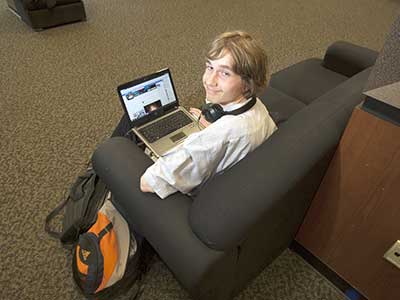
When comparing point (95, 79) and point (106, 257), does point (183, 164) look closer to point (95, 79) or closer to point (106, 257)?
point (106, 257)

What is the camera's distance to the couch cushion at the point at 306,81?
64.1 inches

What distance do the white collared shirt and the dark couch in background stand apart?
0.15 ft

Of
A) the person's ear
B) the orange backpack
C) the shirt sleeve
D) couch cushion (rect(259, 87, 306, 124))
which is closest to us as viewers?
the shirt sleeve

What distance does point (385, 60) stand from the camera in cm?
72

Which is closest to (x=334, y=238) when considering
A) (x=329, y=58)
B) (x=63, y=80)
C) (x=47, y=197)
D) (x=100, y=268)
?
(x=100, y=268)

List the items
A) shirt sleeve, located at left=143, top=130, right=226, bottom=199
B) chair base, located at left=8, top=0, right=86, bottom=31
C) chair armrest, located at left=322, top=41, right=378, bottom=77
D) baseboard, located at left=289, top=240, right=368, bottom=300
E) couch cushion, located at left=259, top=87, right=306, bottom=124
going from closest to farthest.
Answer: shirt sleeve, located at left=143, top=130, right=226, bottom=199 < baseboard, located at left=289, top=240, right=368, bottom=300 < couch cushion, located at left=259, top=87, right=306, bottom=124 < chair armrest, located at left=322, top=41, right=378, bottom=77 < chair base, located at left=8, top=0, right=86, bottom=31

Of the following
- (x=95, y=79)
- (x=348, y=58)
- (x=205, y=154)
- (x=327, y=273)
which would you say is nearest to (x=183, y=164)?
(x=205, y=154)

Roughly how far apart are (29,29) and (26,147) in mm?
1791

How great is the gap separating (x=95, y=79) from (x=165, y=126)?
1296 millimetres

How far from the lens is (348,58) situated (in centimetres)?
168

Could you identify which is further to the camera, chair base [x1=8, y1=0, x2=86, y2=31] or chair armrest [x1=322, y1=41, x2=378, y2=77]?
chair base [x1=8, y1=0, x2=86, y2=31]

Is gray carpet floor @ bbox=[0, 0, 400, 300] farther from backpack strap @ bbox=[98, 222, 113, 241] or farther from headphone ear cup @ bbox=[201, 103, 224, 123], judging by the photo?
headphone ear cup @ bbox=[201, 103, 224, 123]

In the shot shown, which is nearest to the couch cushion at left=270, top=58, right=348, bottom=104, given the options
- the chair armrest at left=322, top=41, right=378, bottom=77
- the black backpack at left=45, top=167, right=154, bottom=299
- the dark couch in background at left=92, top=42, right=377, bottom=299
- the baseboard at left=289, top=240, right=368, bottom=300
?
the chair armrest at left=322, top=41, right=378, bottom=77

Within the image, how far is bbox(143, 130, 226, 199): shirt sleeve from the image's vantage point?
0.81m
